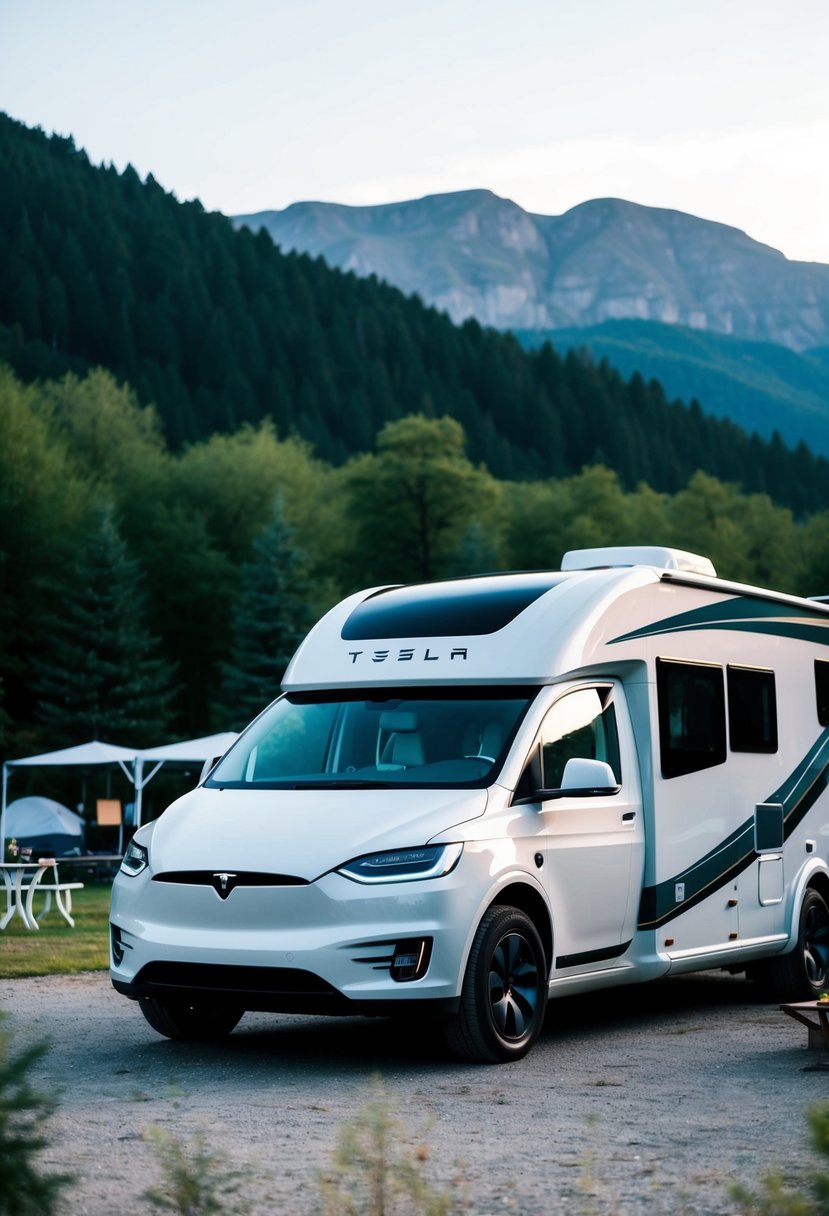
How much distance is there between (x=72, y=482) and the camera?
6631 cm

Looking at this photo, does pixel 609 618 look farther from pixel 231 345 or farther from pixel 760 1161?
pixel 231 345

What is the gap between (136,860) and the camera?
31.5 ft

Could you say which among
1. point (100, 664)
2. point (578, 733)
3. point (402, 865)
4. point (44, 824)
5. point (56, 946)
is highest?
point (578, 733)

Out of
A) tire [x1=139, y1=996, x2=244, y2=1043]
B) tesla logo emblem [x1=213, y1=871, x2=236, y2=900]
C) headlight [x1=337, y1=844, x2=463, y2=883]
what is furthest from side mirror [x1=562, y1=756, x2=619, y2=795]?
tire [x1=139, y1=996, x2=244, y2=1043]

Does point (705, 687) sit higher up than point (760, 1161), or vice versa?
point (705, 687)

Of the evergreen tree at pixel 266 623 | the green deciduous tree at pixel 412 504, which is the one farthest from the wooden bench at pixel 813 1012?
the green deciduous tree at pixel 412 504

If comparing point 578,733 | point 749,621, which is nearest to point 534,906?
point 578,733

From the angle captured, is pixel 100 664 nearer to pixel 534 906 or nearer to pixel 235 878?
pixel 534 906

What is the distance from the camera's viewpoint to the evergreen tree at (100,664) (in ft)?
200

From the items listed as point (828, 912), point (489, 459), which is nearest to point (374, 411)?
point (489, 459)

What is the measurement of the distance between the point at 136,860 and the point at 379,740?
5.03ft

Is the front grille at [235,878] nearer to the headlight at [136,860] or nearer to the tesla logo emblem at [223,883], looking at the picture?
the tesla logo emblem at [223,883]

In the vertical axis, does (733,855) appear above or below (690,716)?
below

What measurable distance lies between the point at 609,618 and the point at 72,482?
5774 centimetres
